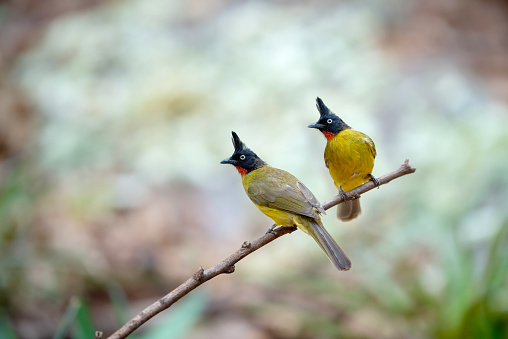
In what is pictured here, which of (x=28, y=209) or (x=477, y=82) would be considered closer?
(x=28, y=209)

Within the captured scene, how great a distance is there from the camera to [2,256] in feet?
15.9

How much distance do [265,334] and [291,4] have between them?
5.58 m

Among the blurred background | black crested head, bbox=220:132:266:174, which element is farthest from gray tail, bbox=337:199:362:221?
the blurred background

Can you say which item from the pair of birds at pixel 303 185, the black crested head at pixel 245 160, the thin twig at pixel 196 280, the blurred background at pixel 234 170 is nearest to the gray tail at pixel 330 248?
the pair of birds at pixel 303 185

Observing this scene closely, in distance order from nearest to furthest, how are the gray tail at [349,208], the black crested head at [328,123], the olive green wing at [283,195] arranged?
the black crested head at [328,123], the olive green wing at [283,195], the gray tail at [349,208]

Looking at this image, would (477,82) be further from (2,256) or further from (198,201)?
(2,256)

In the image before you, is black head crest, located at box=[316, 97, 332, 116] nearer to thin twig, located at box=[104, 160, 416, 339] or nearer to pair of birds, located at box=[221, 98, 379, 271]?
pair of birds, located at box=[221, 98, 379, 271]

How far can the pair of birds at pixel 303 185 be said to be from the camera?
1.71 meters

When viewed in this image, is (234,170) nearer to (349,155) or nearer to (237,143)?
(349,155)

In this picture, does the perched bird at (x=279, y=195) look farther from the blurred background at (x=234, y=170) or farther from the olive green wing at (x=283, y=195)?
the blurred background at (x=234, y=170)

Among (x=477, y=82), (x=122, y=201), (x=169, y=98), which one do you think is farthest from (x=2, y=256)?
(x=477, y=82)

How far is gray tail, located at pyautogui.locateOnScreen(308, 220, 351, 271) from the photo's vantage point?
4.72 feet

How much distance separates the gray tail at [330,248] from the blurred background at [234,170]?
52.2 inches

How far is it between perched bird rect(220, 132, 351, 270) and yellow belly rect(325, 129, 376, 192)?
4.6 inches
